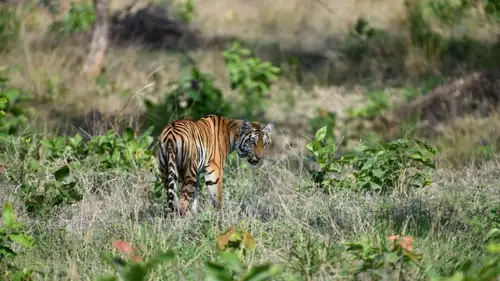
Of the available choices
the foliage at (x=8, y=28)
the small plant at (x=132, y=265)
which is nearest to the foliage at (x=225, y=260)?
the small plant at (x=132, y=265)

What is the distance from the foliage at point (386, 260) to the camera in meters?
4.34

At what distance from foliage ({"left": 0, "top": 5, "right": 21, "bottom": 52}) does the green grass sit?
5.07 m

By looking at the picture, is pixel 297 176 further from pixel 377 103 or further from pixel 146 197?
pixel 377 103

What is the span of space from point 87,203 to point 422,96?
6.26 m

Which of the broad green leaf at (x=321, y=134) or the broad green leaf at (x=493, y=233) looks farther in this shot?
the broad green leaf at (x=321, y=134)

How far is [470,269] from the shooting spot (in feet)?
13.3

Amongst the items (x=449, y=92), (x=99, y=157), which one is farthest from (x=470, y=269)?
(x=449, y=92)

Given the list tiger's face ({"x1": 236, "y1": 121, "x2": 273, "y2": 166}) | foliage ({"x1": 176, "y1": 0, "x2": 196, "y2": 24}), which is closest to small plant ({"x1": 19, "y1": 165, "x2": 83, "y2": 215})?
tiger's face ({"x1": 236, "y1": 121, "x2": 273, "y2": 166})

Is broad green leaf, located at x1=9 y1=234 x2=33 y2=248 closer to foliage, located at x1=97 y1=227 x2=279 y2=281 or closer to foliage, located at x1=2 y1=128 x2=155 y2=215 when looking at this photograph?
foliage, located at x1=97 y1=227 x2=279 y2=281

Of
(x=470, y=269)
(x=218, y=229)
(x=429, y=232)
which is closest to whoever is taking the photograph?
(x=470, y=269)

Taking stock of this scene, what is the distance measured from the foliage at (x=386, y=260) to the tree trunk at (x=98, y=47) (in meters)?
7.29

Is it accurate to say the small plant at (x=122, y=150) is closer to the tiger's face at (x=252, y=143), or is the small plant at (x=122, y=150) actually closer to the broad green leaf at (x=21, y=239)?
the tiger's face at (x=252, y=143)

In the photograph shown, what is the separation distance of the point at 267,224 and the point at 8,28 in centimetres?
749

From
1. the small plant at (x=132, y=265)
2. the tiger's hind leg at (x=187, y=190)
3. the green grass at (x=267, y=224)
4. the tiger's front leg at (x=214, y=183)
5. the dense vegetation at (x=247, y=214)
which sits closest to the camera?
the small plant at (x=132, y=265)
